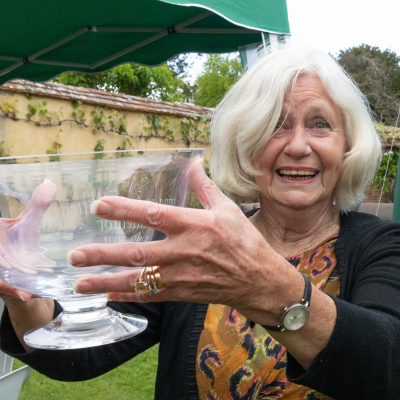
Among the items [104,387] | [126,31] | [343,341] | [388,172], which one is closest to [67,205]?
[343,341]

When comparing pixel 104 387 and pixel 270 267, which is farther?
pixel 104 387

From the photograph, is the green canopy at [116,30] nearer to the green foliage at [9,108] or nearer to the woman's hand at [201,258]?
the green foliage at [9,108]

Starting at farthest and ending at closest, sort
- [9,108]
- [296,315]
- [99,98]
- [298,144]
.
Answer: [99,98]
[9,108]
[298,144]
[296,315]

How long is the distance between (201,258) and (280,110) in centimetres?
92

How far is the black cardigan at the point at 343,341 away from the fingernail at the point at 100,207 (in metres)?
0.50

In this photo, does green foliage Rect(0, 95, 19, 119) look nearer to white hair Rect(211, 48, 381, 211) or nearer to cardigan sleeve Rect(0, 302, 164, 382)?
white hair Rect(211, 48, 381, 211)

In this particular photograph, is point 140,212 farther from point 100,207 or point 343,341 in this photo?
point 343,341

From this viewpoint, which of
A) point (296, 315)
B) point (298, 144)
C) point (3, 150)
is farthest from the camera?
point (3, 150)

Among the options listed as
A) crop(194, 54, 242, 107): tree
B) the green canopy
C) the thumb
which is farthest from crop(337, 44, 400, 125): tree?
the thumb

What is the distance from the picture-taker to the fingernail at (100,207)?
1.65 ft

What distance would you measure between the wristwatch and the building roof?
3.97 metres

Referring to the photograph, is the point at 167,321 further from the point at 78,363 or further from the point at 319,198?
the point at 319,198

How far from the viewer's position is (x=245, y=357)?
48.8 inches

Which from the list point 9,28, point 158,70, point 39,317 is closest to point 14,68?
point 9,28
